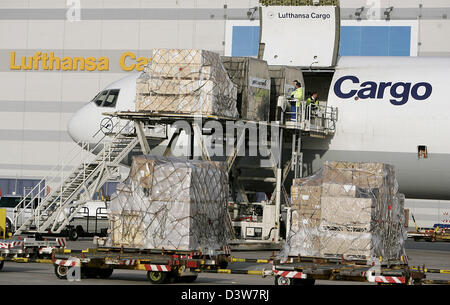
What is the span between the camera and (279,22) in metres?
35.7

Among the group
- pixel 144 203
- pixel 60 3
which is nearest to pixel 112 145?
pixel 144 203

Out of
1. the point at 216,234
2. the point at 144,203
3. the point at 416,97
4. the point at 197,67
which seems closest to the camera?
the point at 144,203

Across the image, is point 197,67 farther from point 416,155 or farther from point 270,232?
point 416,155

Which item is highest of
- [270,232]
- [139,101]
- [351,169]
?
[139,101]

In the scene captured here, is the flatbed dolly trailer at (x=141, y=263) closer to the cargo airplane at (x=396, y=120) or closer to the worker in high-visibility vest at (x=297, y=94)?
→ the worker in high-visibility vest at (x=297, y=94)

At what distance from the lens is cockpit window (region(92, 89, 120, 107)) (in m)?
37.8

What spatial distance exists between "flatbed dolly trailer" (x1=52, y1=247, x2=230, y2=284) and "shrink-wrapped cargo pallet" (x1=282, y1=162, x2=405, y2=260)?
2882mm

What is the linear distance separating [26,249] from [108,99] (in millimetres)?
15856

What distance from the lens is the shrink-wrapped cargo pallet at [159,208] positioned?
21109mm

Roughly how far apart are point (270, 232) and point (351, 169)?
11.2 m

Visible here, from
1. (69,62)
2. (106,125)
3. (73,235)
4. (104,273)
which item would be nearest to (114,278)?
(104,273)

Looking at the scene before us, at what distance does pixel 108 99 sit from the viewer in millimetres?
38000

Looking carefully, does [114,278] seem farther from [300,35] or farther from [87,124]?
[87,124]

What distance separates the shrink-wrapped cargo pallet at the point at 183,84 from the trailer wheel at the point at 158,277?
12117 mm
